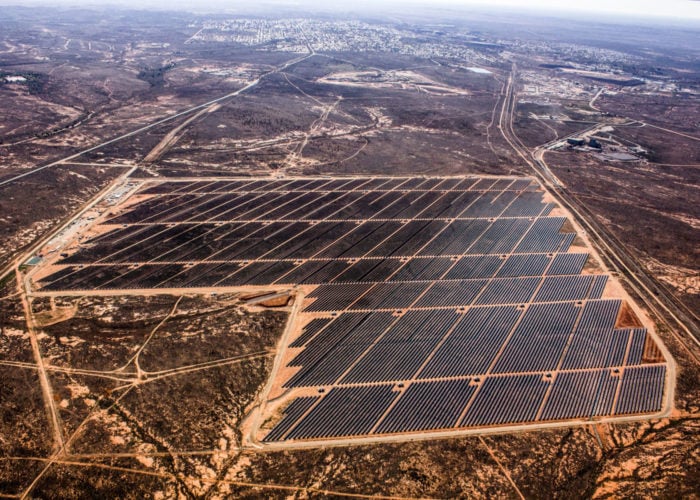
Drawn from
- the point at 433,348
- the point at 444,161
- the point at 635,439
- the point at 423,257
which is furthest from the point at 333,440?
the point at 444,161

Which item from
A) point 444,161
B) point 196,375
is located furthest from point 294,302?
point 444,161

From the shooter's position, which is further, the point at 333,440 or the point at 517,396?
the point at 517,396

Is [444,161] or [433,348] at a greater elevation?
[444,161]

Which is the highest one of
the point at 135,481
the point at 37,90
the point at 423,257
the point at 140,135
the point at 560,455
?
the point at 37,90

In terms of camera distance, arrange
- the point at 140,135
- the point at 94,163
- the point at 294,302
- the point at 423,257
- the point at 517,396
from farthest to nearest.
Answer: the point at 140,135, the point at 94,163, the point at 423,257, the point at 294,302, the point at 517,396

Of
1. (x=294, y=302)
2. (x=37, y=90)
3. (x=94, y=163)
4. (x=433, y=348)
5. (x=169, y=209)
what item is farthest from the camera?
(x=37, y=90)

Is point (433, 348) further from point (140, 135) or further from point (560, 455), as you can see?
point (140, 135)
